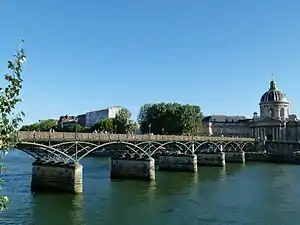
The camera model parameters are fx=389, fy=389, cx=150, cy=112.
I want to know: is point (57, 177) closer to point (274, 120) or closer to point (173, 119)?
point (173, 119)

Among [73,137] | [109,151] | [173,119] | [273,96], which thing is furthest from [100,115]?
[73,137]

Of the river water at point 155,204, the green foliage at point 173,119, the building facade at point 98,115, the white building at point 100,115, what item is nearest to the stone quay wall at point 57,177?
the river water at point 155,204

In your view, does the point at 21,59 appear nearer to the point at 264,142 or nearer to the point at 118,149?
the point at 118,149

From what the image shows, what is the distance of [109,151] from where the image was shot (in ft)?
181

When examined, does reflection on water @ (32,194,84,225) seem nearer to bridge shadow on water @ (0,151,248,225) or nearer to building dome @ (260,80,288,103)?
bridge shadow on water @ (0,151,248,225)

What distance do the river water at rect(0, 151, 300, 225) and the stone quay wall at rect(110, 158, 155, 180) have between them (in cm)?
258

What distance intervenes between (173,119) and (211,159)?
2914 centimetres

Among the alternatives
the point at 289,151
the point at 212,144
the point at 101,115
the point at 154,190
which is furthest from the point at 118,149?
the point at 101,115

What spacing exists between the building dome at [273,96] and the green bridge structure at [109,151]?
205 feet

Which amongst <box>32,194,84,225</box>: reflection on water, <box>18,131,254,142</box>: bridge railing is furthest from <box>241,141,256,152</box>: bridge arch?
<box>32,194,84,225</box>: reflection on water

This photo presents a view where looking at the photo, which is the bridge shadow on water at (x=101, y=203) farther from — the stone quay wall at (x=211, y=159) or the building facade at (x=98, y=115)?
the building facade at (x=98, y=115)

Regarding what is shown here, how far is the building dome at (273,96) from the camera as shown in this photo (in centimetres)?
13838

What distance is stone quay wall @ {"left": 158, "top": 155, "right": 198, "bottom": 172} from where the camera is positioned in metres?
61.4

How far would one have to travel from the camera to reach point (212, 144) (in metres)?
80.0
